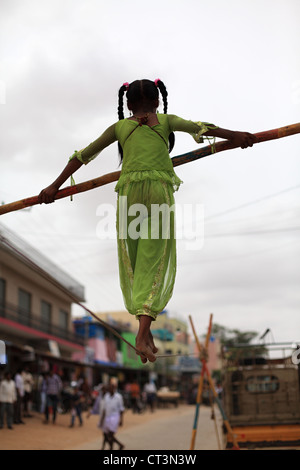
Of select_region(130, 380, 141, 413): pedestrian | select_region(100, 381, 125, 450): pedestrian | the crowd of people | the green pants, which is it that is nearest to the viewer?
the green pants

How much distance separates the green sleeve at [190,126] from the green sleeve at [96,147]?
36 centimetres

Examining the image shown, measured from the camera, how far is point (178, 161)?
3.91 meters

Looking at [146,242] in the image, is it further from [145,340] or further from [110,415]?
[110,415]

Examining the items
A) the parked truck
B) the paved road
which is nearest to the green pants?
the parked truck

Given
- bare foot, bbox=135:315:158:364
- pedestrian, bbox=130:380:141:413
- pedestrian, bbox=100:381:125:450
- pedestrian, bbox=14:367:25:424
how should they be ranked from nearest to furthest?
bare foot, bbox=135:315:158:364
pedestrian, bbox=100:381:125:450
pedestrian, bbox=14:367:25:424
pedestrian, bbox=130:380:141:413

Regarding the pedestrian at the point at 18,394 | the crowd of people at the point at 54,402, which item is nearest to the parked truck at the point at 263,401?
the crowd of people at the point at 54,402

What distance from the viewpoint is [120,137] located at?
366cm

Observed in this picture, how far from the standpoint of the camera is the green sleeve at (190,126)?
3578 mm

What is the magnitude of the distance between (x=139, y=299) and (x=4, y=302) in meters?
25.2

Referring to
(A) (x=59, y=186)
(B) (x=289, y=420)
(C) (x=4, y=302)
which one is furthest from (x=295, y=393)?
(C) (x=4, y=302)

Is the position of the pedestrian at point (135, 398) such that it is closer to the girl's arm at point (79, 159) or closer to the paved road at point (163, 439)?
the paved road at point (163, 439)

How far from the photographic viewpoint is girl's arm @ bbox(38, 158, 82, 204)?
12.9 feet

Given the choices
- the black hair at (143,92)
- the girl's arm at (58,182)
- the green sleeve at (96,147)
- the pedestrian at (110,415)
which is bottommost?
the pedestrian at (110,415)

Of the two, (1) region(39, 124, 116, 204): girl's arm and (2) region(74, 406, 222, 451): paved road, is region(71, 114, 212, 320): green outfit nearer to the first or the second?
(1) region(39, 124, 116, 204): girl's arm
